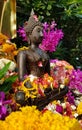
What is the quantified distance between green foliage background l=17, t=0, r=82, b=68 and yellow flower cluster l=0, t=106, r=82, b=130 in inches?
213

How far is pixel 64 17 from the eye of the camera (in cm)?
762

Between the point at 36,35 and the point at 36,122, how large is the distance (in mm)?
2658

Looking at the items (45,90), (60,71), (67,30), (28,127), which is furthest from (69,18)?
(28,127)

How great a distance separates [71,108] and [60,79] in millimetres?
288

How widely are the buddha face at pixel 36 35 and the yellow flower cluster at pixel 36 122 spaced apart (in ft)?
8.43

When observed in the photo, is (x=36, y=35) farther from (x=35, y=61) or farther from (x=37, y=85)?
(x=37, y=85)

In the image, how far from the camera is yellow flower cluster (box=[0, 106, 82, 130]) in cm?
159

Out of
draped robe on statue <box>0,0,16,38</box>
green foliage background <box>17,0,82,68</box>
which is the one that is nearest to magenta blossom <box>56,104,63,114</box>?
draped robe on statue <box>0,0,16,38</box>

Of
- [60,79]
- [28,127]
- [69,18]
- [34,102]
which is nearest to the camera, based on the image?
[28,127]

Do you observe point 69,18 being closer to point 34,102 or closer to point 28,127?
point 34,102

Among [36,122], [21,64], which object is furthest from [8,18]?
[36,122]

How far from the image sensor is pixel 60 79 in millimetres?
4309

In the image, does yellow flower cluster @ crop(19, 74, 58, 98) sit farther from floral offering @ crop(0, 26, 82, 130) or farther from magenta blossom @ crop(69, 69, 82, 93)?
magenta blossom @ crop(69, 69, 82, 93)

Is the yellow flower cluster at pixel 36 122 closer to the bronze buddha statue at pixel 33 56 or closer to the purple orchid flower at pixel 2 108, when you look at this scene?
the purple orchid flower at pixel 2 108
